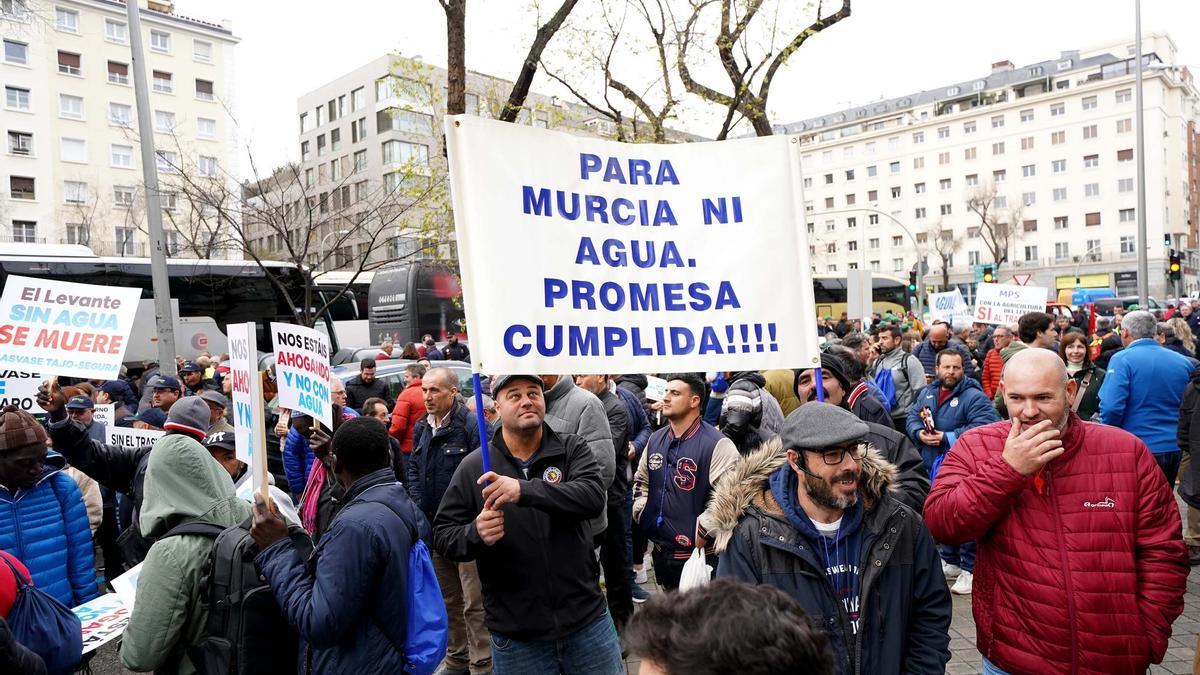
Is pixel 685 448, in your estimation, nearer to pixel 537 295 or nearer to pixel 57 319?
pixel 537 295

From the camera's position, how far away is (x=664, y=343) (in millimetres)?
3240

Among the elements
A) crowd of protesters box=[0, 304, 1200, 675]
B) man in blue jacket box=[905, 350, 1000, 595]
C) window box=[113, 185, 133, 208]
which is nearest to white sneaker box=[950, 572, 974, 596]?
man in blue jacket box=[905, 350, 1000, 595]

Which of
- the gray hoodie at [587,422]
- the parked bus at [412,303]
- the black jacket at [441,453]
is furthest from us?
the parked bus at [412,303]

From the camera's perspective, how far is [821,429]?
2582 mm

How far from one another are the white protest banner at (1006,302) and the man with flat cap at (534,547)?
10820 millimetres

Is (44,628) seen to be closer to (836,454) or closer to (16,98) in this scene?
(836,454)

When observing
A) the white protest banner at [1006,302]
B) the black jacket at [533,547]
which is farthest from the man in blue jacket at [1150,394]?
the white protest banner at [1006,302]

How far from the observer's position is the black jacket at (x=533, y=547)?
3312mm

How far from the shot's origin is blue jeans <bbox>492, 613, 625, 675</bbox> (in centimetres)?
340

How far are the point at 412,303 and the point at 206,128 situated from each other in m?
37.9

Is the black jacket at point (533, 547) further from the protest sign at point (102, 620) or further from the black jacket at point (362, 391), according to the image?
the black jacket at point (362, 391)

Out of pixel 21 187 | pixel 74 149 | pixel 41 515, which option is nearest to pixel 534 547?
pixel 41 515

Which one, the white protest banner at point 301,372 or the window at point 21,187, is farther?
the window at point 21,187

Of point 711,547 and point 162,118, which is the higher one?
point 162,118
